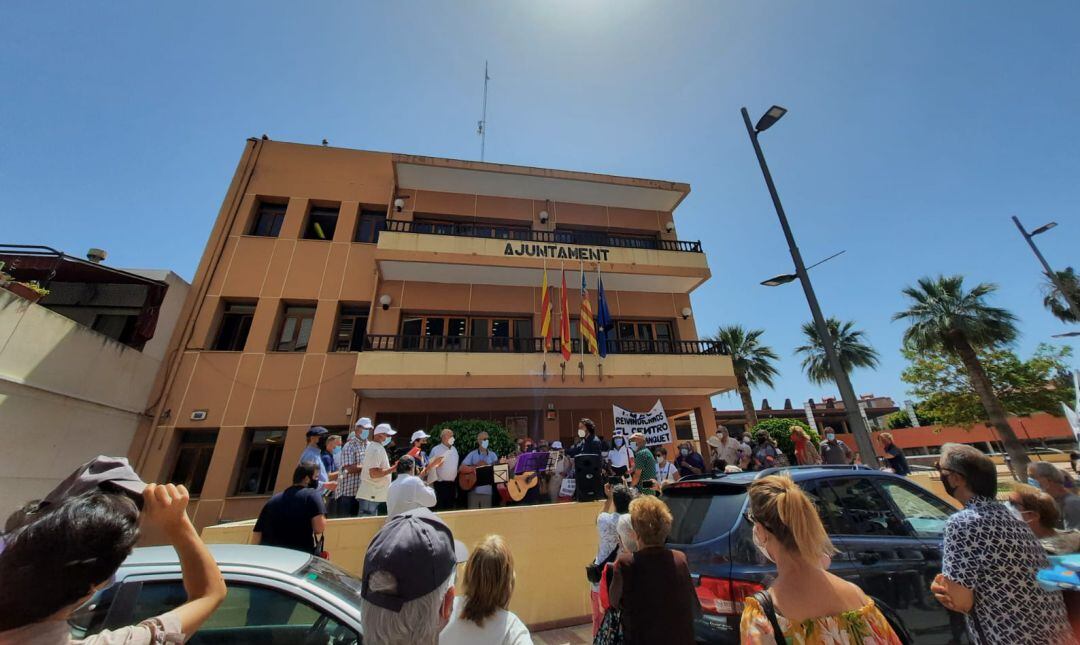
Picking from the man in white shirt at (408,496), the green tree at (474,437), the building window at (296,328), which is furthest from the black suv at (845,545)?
the building window at (296,328)

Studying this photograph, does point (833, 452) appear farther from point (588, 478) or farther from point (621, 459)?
point (588, 478)

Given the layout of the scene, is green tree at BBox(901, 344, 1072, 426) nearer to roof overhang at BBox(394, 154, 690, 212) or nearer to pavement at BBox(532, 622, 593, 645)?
roof overhang at BBox(394, 154, 690, 212)

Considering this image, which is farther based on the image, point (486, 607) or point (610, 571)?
point (610, 571)

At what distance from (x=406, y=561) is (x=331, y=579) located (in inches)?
57.3

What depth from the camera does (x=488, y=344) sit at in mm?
12164

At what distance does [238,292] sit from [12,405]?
5.48m

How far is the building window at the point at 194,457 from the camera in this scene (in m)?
10.2

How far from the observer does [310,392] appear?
1109 cm

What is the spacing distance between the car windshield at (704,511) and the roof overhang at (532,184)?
12997 mm

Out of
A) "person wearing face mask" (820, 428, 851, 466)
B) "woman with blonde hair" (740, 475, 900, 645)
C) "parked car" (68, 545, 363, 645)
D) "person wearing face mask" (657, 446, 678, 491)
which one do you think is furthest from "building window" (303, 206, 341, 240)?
"person wearing face mask" (820, 428, 851, 466)

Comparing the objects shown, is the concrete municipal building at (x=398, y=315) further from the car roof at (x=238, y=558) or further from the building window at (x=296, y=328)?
the car roof at (x=238, y=558)

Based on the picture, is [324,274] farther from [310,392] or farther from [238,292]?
[310,392]

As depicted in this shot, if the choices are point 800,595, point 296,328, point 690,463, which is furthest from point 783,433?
point 296,328

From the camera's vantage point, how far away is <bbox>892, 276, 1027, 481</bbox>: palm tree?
15961 mm
